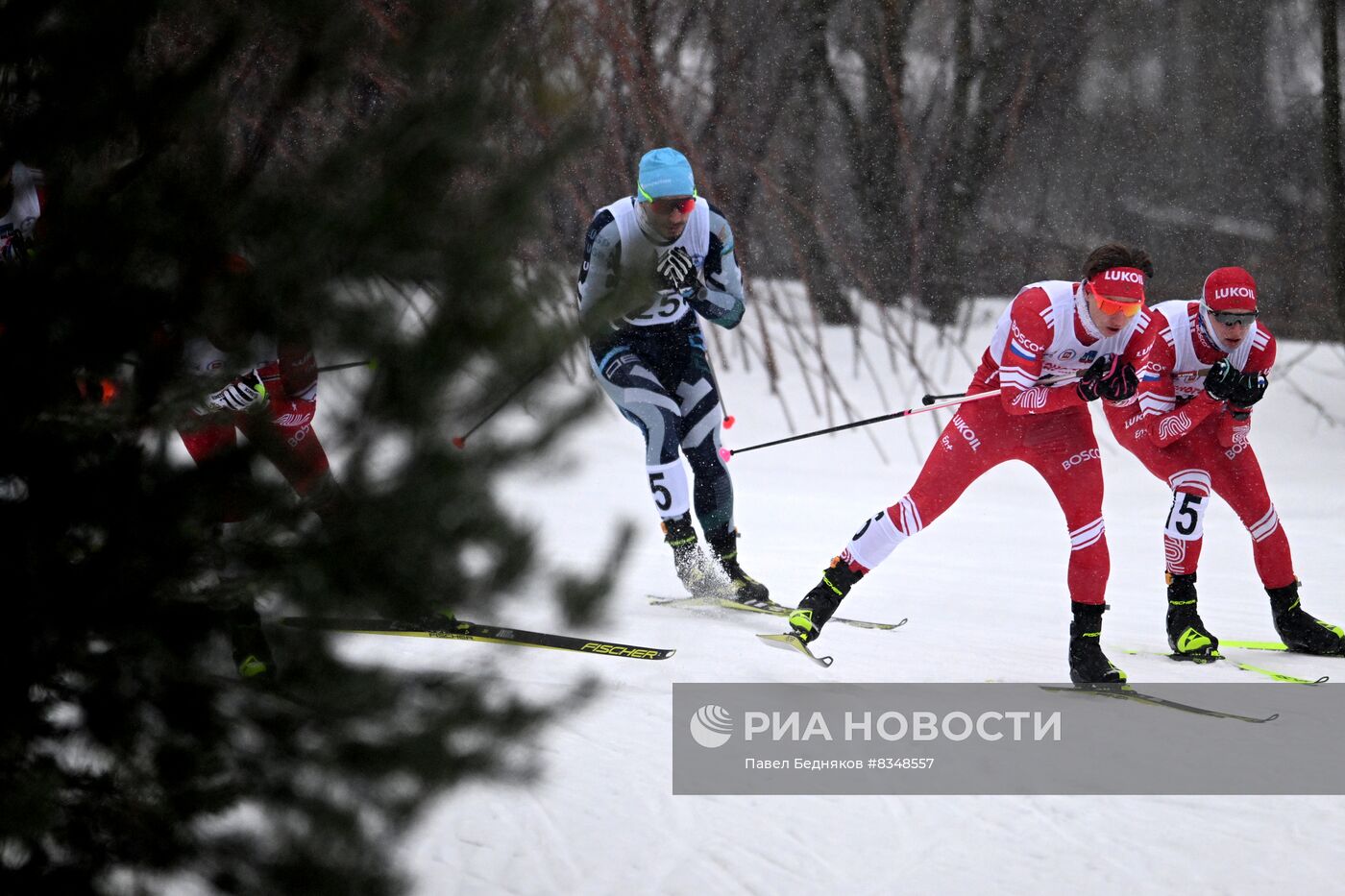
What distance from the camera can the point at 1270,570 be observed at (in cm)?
525

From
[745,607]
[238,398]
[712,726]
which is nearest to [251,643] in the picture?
[238,398]

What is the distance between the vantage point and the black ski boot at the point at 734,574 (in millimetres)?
5590

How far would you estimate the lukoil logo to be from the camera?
3773 millimetres

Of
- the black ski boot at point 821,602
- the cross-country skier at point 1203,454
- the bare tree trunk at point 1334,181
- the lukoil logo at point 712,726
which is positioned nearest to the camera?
the lukoil logo at point 712,726

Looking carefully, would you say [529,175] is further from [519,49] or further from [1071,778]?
[1071,778]

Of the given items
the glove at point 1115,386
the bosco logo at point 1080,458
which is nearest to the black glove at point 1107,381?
the glove at point 1115,386

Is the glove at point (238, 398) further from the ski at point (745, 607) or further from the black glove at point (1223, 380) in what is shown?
the black glove at point (1223, 380)

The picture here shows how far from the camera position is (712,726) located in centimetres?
383

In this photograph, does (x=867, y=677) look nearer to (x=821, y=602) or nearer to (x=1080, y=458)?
(x=821, y=602)

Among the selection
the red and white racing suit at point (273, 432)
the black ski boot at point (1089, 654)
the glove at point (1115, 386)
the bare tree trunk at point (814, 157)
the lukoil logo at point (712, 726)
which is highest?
the bare tree trunk at point (814, 157)

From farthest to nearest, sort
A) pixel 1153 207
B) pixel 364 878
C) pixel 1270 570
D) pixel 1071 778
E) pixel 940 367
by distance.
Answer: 1. pixel 1153 207
2. pixel 940 367
3. pixel 1270 570
4. pixel 1071 778
5. pixel 364 878

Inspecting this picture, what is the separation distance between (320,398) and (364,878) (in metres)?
0.71

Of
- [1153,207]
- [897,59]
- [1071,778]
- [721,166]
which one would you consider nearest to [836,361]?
[721,166]

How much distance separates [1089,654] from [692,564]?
6.17ft
